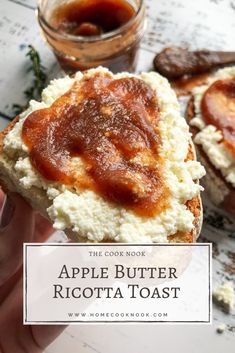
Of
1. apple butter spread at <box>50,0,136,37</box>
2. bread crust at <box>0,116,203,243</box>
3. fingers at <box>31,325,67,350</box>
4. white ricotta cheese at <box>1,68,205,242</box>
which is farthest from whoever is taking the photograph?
apple butter spread at <box>50,0,136,37</box>

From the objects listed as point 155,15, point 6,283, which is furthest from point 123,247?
point 155,15

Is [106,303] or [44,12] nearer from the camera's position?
[106,303]

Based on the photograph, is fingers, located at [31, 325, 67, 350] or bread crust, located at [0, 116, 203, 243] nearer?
bread crust, located at [0, 116, 203, 243]

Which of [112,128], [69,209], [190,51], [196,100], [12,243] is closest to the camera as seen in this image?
[69,209]

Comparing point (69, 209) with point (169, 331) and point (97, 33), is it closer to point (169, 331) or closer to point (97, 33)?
point (169, 331)

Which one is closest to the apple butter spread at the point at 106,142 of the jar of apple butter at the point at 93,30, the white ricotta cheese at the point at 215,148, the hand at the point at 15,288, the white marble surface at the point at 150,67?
the hand at the point at 15,288

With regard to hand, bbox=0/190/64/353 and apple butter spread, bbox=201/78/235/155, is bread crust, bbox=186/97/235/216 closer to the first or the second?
apple butter spread, bbox=201/78/235/155

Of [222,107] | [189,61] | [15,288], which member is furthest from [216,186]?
[15,288]

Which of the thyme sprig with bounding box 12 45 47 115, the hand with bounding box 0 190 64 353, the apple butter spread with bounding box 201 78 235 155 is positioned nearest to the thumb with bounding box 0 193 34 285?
the hand with bounding box 0 190 64 353
